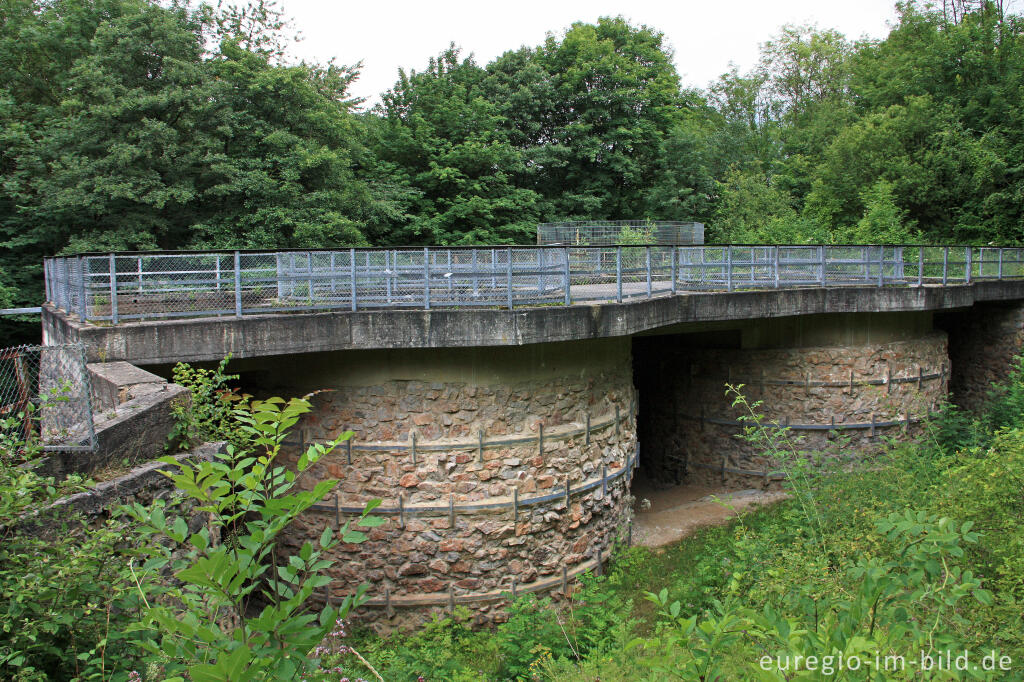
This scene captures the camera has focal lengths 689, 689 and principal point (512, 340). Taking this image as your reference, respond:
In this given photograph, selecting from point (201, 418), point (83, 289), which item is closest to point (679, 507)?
point (201, 418)

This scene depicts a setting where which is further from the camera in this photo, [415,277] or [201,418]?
[415,277]

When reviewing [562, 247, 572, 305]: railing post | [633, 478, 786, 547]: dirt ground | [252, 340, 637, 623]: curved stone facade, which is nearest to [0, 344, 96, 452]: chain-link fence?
[252, 340, 637, 623]: curved stone facade

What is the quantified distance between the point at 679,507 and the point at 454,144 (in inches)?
787

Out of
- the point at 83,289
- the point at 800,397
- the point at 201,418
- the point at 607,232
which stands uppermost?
the point at 607,232

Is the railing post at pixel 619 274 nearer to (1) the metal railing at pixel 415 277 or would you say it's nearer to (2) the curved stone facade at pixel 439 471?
(1) the metal railing at pixel 415 277

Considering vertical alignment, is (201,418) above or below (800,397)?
above

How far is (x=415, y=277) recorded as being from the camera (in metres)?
11.0

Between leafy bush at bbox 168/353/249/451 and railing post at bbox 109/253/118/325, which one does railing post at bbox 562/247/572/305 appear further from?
railing post at bbox 109/253/118/325

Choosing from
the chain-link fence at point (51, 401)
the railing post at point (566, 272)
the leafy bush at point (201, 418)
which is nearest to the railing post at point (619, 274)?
the railing post at point (566, 272)

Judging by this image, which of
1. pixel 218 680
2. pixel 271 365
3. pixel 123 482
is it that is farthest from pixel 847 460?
pixel 218 680

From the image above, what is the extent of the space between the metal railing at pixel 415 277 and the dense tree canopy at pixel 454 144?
22.6 feet

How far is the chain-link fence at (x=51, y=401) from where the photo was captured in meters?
4.47

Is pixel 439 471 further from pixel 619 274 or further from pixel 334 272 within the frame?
pixel 619 274

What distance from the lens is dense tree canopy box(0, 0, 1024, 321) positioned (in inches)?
731
